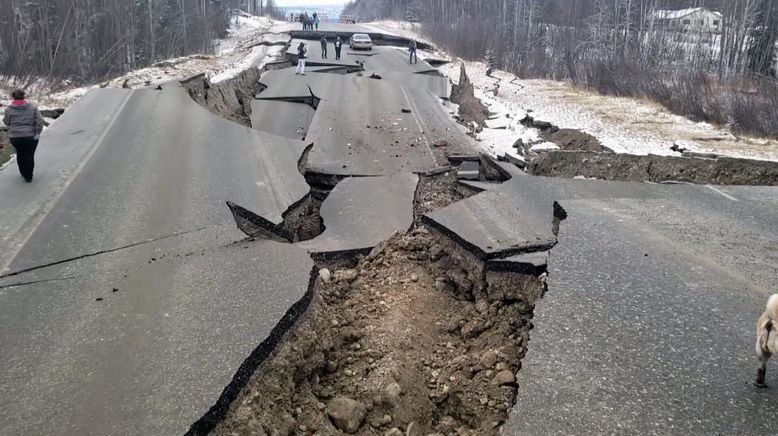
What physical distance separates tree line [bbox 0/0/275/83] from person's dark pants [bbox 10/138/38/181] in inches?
765

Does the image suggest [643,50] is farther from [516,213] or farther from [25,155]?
[25,155]

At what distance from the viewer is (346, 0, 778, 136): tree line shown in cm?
1770

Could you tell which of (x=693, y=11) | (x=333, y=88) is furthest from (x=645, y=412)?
(x=693, y=11)

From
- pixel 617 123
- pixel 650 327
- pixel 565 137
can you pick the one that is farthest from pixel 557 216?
pixel 617 123

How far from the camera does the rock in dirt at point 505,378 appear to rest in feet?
12.4

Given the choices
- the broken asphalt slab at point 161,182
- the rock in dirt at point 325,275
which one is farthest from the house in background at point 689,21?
the rock in dirt at point 325,275

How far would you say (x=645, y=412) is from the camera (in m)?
3.26

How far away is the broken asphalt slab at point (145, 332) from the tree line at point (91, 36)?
75.9 ft

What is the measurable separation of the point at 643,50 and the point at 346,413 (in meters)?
35.7

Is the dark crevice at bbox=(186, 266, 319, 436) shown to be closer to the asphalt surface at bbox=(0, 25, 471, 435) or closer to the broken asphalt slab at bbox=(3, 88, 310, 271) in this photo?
the asphalt surface at bbox=(0, 25, 471, 435)

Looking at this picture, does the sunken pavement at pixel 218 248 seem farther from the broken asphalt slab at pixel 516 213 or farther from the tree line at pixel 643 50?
the tree line at pixel 643 50

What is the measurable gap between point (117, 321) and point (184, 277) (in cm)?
79

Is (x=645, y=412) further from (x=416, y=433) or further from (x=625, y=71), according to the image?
(x=625, y=71)

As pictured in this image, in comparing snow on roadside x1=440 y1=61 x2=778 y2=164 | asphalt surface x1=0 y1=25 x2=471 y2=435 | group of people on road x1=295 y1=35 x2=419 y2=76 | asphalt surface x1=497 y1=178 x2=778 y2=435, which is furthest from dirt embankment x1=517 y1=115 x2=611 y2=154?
group of people on road x1=295 y1=35 x2=419 y2=76
